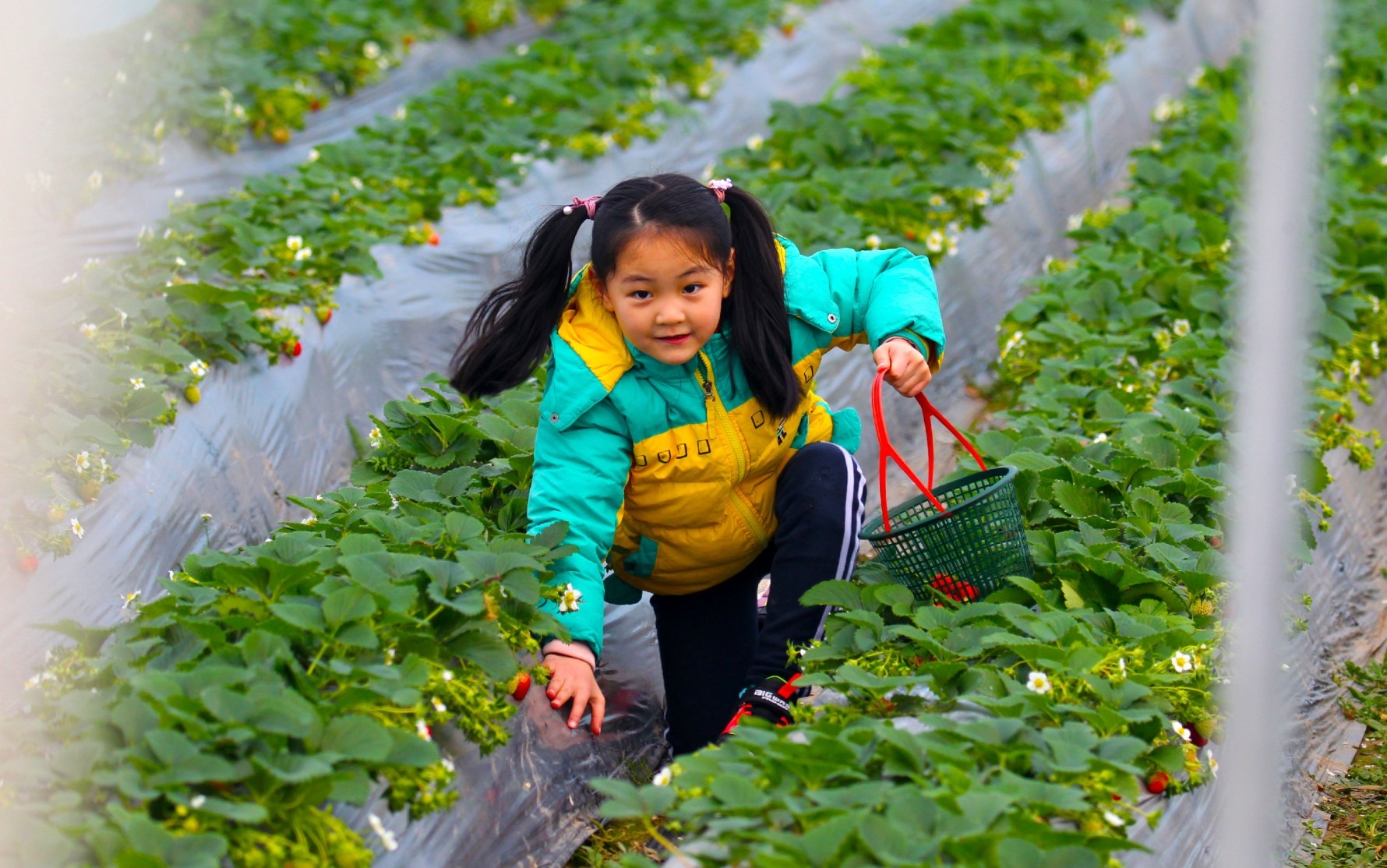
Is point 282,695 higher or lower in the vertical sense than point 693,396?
lower

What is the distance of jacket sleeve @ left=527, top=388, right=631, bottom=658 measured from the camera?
2.23 m

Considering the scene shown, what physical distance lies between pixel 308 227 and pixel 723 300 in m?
1.88

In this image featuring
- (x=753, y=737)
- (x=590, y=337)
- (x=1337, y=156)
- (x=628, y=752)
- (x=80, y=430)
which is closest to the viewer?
(x=753, y=737)

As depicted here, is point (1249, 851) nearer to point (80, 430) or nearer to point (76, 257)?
point (80, 430)

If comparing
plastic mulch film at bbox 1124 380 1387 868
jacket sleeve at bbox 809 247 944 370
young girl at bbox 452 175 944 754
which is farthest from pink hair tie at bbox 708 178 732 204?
plastic mulch film at bbox 1124 380 1387 868

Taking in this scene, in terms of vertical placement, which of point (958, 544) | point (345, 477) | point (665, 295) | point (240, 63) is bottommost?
point (958, 544)

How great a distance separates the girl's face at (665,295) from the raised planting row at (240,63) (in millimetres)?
2537

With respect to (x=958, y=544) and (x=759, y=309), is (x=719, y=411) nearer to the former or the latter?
(x=759, y=309)

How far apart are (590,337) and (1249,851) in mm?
1352

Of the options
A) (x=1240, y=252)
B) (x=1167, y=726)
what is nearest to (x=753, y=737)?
(x=1167, y=726)

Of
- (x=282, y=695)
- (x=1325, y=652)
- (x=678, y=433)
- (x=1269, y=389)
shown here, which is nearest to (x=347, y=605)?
(x=282, y=695)

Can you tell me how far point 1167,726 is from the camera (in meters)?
1.99

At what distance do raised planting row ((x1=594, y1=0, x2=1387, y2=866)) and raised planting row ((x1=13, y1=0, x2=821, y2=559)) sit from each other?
141 cm

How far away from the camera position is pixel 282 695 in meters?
1.71
